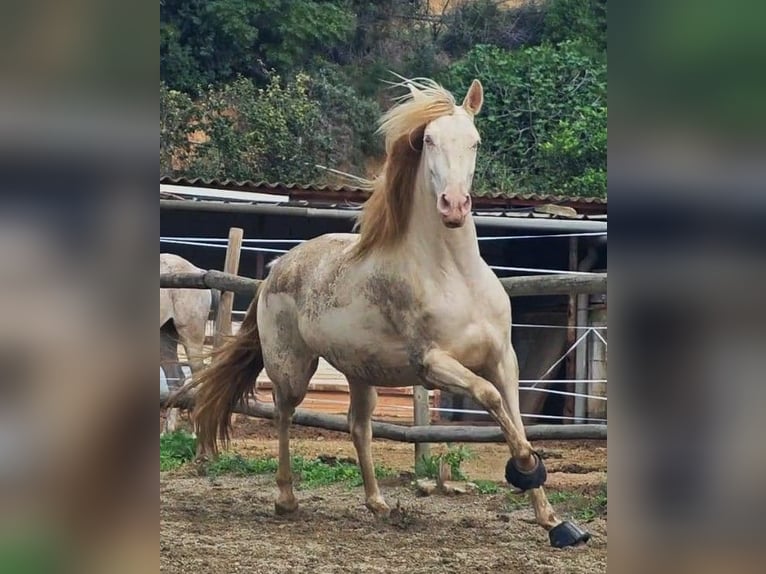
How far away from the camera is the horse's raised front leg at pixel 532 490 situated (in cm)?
320

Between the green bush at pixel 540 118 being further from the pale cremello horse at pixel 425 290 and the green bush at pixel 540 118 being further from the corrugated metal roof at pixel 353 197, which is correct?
the pale cremello horse at pixel 425 290

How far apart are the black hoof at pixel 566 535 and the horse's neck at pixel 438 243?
2.81 feet

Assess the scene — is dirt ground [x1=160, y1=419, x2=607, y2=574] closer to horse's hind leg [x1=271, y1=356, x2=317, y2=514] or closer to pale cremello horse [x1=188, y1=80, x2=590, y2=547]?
horse's hind leg [x1=271, y1=356, x2=317, y2=514]

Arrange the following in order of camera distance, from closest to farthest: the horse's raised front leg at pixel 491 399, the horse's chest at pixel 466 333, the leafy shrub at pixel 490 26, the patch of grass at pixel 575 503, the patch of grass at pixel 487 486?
the horse's raised front leg at pixel 491 399, the horse's chest at pixel 466 333, the patch of grass at pixel 575 503, the patch of grass at pixel 487 486, the leafy shrub at pixel 490 26

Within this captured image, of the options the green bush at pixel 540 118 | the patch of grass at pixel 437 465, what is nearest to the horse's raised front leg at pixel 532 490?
the patch of grass at pixel 437 465

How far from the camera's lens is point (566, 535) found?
325 centimetres

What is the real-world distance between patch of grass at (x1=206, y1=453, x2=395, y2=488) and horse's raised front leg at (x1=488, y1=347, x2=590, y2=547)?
123cm

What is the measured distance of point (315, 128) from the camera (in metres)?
9.94

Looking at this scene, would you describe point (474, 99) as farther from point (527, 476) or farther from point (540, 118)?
point (540, 118)
